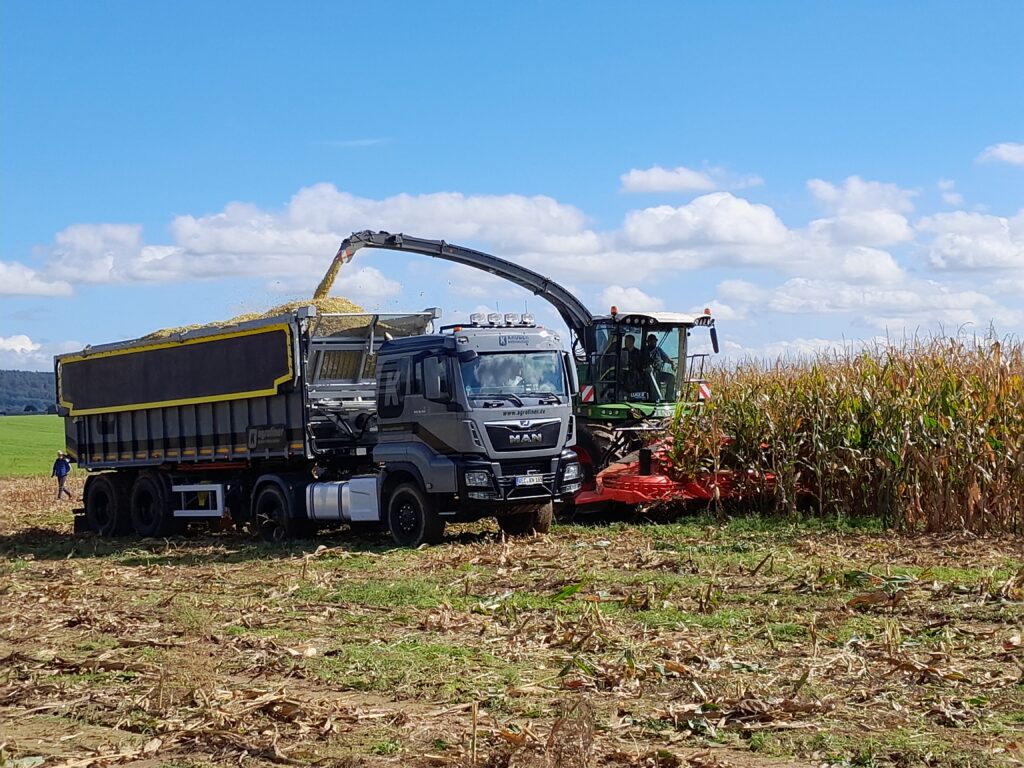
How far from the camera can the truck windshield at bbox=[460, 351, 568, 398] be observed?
17250mm

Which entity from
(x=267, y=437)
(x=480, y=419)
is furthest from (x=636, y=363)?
(x=267, y=437)

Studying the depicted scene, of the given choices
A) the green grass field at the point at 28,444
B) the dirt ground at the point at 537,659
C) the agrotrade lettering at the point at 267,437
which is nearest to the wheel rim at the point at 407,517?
the dirt ground at the point at 537,659

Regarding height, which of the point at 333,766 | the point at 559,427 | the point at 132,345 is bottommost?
the point at 333,766

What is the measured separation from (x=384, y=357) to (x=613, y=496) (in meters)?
4.01

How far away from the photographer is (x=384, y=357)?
1827 centimetres

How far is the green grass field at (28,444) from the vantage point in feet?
166

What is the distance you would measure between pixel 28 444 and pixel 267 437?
165 feet

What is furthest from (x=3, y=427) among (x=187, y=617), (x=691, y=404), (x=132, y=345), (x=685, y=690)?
(x=685, y=690)

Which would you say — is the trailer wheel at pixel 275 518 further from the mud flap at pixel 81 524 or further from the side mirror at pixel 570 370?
the mud flap at pixel 81 524

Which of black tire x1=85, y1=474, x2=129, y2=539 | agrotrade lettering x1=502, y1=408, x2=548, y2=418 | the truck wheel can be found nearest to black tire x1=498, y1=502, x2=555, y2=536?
the truck wheel

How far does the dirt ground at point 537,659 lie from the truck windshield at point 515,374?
7.79ft

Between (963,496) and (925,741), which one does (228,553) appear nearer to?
(963,496)

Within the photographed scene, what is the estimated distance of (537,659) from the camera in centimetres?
955

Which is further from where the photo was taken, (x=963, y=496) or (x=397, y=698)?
(x=963, y=496)
